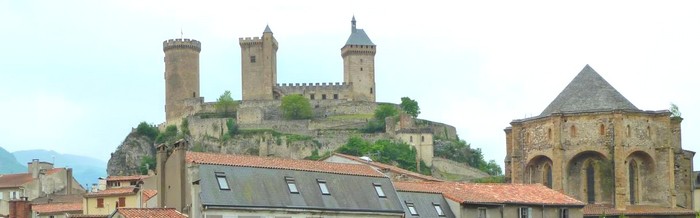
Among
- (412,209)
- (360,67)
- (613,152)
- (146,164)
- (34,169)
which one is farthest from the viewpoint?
(360,67)

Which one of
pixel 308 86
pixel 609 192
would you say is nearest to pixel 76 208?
pixel 609 192

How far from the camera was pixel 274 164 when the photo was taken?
2003 inches

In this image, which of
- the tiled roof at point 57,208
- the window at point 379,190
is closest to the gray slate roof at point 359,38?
the tiled roof at point 57,208

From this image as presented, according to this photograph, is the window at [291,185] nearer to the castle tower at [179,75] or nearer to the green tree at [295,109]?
the green tree at [295,109]

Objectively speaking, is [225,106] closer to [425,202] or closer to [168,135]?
[168,135]

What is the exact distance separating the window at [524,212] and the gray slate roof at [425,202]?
3.84 metres

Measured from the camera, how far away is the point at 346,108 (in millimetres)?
165750

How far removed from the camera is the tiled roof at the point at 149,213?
43.8m

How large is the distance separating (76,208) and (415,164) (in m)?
76.3

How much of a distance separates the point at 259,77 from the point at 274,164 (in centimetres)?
12029

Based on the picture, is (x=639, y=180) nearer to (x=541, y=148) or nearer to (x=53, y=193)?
(x=541, y=148)

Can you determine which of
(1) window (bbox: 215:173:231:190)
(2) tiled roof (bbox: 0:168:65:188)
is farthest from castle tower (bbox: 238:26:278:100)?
(1) window (bbox: 215:173:231:190)

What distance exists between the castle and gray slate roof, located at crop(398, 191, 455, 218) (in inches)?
4490

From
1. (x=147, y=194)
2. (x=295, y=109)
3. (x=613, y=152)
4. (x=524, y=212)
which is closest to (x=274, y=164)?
(x=147, y=194)
